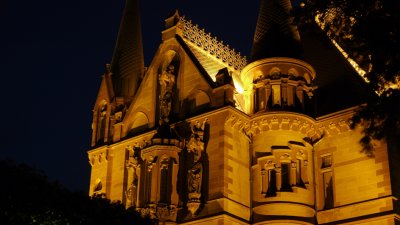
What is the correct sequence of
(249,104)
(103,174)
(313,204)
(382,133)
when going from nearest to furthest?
(382,133)
(313,204)
(249,104)
(103,174)

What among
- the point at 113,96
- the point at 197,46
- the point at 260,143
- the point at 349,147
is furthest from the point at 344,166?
the point at 113,96

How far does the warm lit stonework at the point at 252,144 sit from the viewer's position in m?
35.1

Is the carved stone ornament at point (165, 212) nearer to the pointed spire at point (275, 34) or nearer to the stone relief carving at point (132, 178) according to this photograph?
the stone relief carving at point (132, 178)

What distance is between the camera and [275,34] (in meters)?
38.6

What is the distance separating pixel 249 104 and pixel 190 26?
641 cm

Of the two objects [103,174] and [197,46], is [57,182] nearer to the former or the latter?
[103,174]

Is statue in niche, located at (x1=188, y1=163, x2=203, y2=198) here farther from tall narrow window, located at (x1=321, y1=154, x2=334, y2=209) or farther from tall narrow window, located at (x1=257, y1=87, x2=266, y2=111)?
tall narrow window, located at (x1=321, y1=154, x2=334, y2=209)

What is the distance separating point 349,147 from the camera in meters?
36.3

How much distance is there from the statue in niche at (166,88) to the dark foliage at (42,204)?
37.0 feet

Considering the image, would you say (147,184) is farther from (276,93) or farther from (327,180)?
(327,180)

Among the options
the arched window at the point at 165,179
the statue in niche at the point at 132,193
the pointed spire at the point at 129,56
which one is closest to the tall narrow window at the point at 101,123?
the pointed spire at the point at 129,56

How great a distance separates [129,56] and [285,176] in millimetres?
13267

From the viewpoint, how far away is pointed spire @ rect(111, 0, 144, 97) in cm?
4312

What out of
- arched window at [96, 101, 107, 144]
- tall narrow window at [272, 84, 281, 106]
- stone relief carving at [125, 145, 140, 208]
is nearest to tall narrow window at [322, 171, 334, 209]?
tall narrow window at [272, 84, 281, 106]
